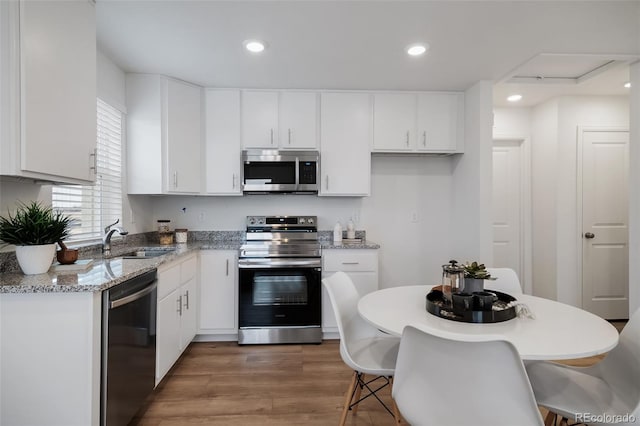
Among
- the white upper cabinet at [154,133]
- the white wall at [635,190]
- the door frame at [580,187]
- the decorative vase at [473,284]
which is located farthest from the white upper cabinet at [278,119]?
the door frame at [580,187]

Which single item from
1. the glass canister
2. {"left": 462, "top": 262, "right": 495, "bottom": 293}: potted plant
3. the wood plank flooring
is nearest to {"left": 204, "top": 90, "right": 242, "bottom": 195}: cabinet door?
the wood plank flooring

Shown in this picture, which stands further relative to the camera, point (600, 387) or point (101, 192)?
point (101, 192)

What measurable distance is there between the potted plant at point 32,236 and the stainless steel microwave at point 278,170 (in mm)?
1715

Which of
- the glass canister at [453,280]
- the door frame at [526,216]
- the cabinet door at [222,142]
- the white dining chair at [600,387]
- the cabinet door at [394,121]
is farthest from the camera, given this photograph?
the door frame at [526,216]

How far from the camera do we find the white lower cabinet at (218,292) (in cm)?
304

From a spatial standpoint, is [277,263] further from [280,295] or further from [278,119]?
[278,119]

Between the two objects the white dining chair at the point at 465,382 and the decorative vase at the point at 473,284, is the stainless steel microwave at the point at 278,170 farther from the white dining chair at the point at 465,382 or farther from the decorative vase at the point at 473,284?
the white dining chair at the point at 465,382

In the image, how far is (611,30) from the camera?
2.20 m

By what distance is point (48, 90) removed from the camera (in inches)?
60.9

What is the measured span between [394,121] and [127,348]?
115 inches

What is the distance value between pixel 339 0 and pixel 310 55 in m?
0.69

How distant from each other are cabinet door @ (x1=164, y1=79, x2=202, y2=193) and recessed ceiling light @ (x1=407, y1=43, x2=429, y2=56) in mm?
1990

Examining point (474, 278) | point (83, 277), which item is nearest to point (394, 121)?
point (474, 278)

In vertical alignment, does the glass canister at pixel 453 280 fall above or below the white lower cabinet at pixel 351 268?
above
